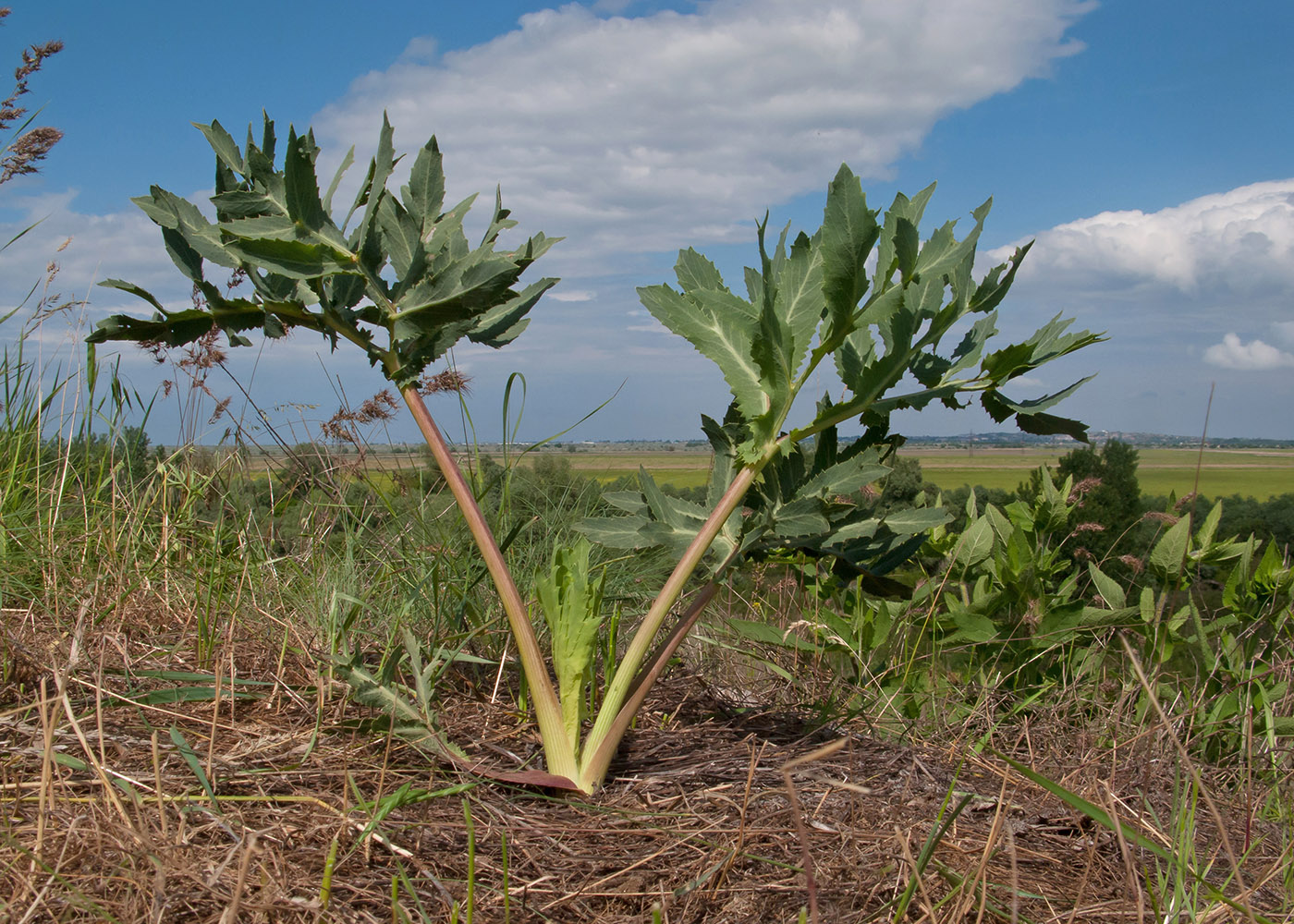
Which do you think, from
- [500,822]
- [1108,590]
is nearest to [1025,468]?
[1108,590]

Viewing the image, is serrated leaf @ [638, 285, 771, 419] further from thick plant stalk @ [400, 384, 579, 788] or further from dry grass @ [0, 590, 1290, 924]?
dry grass @ [0, 590, 1290, 924]

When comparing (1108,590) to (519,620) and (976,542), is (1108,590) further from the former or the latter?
(519,620)

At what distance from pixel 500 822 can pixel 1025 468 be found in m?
52.1

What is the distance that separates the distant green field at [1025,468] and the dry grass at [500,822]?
0.76 metres

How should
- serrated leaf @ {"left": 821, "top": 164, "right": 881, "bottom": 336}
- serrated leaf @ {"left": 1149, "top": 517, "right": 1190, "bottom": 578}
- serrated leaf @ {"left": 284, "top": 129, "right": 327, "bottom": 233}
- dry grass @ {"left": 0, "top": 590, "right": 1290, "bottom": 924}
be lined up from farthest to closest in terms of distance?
1. serrated leaf @ {"left": 1149, "top": 517, "right": 1190, "bottom": 578}
2. serrated leaf @ {"left": 284, "top": 129, "right": 327, "bottom": 233}
3. serrated leaf @ {"left": 821, "top": 164, "right": 881, "bottom": 336}
4. dry grass @ {"left": 0, "top": 590, "right": 1290, "bottom": 924}

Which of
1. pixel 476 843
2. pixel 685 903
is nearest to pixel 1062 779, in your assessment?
pixel 685 903

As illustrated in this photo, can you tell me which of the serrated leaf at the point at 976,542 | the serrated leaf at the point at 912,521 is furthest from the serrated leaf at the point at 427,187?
the serrated leaf at the point at 976,542

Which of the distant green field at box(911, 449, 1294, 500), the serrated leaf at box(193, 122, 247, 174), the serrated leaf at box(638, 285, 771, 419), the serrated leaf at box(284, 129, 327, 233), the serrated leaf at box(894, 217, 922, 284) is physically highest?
the serrated leaf at box(193, 122, 247, 174)

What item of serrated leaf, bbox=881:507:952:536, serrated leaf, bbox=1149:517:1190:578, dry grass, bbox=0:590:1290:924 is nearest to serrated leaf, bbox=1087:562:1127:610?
serrated leaf, bbox=1149:517:1190:578

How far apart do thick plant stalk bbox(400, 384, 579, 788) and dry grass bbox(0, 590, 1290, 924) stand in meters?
0.09

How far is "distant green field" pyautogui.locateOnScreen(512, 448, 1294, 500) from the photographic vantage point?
3445 millimetres

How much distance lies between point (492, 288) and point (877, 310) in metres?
0.77

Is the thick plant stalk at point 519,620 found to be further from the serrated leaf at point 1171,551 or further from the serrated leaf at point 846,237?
the serrated leaf at point 1171,551

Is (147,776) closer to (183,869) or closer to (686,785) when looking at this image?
(183,869)
